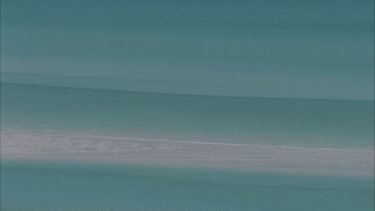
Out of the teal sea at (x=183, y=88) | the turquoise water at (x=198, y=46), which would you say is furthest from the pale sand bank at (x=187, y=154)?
the turquoise water at (x=198, y=46)

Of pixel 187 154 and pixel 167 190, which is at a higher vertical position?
pixel 187 154

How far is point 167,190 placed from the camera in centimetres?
456

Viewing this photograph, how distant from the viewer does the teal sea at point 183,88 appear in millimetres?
4586

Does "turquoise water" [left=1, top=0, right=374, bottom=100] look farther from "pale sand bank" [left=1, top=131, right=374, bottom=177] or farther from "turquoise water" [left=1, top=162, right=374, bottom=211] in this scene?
"turquoise water" [left=1, top=162, right=374, bottom=211]

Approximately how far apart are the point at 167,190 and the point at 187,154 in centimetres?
16

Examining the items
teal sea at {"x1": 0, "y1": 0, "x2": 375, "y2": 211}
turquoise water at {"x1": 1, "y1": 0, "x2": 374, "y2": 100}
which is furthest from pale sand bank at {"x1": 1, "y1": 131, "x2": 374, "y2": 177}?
turquoise water at {"x1": 1, "y1": 0, "x2": 374, "y2": 100}

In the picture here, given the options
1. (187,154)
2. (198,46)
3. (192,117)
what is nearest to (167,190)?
(187,154)

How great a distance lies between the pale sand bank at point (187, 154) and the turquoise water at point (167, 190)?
30 mm

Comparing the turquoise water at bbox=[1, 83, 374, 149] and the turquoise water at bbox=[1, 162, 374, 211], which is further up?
the turquoise water at bbox=[1, 83, 374, 149]

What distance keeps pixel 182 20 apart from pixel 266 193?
28.8 inches

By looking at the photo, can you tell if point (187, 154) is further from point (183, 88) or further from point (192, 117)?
point (183, 88)

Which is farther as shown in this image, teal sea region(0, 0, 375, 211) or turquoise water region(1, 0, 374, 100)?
turquoise water region(1, 0, 374, 100)

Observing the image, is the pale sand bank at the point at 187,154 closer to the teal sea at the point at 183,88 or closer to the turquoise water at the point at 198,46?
the teal sea at the point at 183,88

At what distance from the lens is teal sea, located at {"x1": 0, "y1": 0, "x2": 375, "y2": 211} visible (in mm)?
4586
